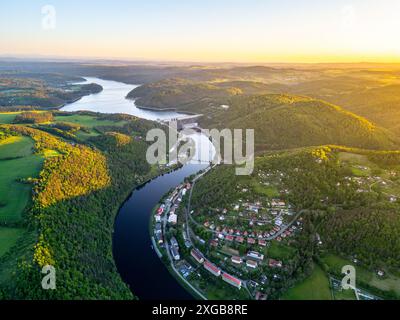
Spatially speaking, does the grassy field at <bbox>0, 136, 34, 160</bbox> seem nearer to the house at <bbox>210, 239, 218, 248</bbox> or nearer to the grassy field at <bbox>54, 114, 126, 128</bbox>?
the grassy field at <bbox>54, 114, 126, 128</bbox>

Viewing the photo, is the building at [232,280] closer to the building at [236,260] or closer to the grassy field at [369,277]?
the building at [236,260]

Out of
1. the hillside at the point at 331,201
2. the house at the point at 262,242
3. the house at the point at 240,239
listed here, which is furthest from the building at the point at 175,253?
the house at the point at 262,242

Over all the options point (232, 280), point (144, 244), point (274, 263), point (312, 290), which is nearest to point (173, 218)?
point (144, 244)

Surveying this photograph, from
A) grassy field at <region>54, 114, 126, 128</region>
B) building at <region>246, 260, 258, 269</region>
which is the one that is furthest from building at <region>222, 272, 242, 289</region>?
grassy field at <region>54, 114, 126, 128</region>

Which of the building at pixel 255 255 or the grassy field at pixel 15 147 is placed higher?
the grassy field at pixel 15 147

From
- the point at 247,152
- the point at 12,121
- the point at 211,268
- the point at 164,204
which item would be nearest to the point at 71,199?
the point at 164,204

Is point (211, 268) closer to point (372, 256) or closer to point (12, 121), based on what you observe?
point (372, 256)
